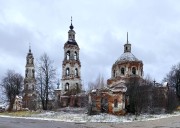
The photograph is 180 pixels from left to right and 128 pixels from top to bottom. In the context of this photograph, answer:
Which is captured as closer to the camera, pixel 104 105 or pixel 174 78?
pixel 104 105

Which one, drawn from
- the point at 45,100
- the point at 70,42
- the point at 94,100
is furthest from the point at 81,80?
the point at 94,100

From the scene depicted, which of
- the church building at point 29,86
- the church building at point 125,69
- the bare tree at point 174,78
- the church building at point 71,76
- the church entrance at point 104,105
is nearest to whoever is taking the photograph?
the church entrance at point 104,105

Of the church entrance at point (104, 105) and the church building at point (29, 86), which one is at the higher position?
the church building at point (29, 86)

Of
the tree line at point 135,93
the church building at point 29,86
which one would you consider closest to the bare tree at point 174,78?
the tree line at point 135,93

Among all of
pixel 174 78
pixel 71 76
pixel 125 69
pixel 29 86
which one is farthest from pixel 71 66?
pixel 174 78

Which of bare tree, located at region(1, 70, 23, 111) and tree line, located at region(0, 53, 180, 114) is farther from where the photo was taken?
bare tree, located at region(1, 70, 23, 111)

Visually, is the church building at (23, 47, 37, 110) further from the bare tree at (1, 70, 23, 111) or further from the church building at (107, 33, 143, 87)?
the church building at (107, 33, 143, 87)

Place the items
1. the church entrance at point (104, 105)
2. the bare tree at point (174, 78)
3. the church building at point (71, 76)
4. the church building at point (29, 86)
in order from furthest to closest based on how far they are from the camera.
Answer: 1. the bare tree at point (174, 78)
2. the church building at point (29, 86)
3. the church building at point (71, 76)
4. the church entrance at point (104, 105)

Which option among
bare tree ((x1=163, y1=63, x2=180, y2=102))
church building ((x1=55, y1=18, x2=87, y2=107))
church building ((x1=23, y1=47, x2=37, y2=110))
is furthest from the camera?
bare tree ((x1=163, y1=63, x2=180, y2=102))

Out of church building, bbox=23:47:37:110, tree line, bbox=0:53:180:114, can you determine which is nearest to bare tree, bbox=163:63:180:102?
tree line, bbox=0:53:180:114

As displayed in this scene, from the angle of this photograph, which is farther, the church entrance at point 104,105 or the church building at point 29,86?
the church building at point 29,86

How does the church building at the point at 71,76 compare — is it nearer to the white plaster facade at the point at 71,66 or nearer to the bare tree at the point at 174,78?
the white plaster facade at the point at 71,66

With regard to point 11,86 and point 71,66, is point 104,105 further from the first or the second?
point 11,86

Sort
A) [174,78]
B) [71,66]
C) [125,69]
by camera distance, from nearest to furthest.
→ 1. [125,69]
2. [71,66]
3. [174,78]
